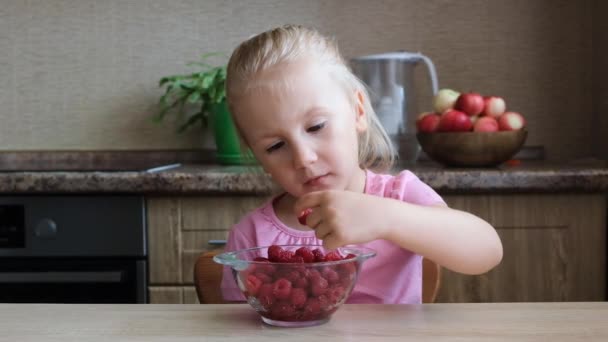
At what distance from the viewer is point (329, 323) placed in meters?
0.75

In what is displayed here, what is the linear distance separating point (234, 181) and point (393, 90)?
59cm

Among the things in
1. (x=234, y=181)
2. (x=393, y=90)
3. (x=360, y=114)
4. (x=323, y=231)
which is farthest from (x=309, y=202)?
(x=393, y=90)

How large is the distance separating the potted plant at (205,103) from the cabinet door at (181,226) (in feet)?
1.04

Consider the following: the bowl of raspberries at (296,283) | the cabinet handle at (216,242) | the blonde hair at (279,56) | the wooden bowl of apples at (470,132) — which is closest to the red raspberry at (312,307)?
the bowl of raspberries at (296,283)

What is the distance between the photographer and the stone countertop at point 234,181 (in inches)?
70.7

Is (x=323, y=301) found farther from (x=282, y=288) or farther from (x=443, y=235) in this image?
(x=443, y=235)

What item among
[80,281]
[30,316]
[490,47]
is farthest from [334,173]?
[490,47]

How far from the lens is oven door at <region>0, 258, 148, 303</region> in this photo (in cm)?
185

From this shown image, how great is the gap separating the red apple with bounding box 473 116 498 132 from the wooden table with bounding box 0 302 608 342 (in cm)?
116

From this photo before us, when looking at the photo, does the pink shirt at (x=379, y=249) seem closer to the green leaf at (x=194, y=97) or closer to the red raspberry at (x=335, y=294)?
the red raspberry at (x=335, y=294)

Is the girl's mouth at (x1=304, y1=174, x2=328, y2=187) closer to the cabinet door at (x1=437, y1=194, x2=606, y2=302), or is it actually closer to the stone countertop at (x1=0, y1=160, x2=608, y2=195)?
the stone countertop at (x1=0, y1=160, x2=608, y2=195)

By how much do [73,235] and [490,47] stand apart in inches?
54.9

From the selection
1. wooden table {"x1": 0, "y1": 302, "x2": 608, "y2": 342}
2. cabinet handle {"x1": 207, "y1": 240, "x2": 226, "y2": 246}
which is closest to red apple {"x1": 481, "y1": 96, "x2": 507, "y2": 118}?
cabinet handle {"x1": 207, "y1": 240, "x2": 226, "y2": 246}

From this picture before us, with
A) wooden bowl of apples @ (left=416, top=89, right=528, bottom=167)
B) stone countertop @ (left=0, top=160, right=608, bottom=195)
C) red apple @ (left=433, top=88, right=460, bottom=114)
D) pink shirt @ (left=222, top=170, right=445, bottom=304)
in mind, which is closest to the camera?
pink shirt @ (left=222, top=170, right=445, bottom=304)
